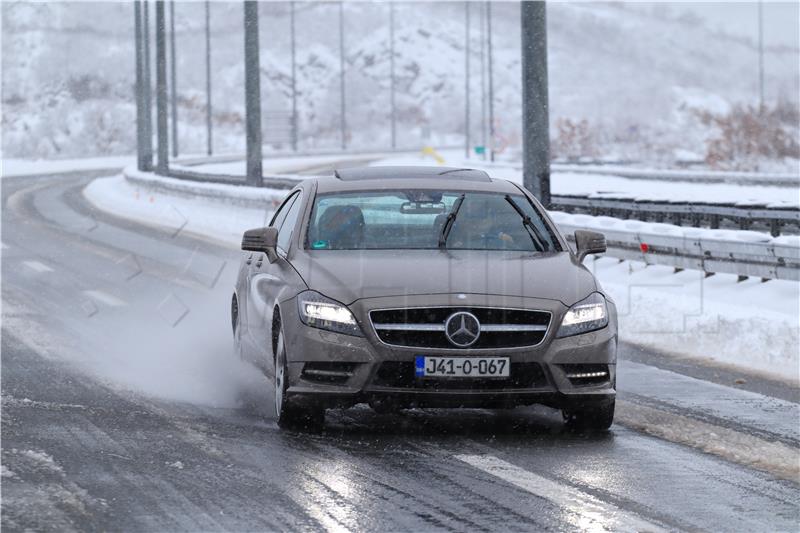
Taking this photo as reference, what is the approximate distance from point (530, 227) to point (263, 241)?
161 cm

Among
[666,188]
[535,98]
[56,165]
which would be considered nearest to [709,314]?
[535,98]

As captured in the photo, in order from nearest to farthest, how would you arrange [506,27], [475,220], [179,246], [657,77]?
[475,220] < [179,246] < [657,77] < [506,27]

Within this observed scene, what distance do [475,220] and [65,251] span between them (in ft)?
47.1

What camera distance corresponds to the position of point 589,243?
29.3ft

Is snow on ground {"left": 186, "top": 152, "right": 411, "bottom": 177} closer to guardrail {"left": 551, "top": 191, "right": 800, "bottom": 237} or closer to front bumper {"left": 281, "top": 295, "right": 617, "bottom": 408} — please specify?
guardrail {"left": 551, "top": 191, "right": 800, "bottom": 237}

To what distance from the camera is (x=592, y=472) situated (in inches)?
272

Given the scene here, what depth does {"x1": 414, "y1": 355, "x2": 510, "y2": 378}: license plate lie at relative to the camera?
296 inches

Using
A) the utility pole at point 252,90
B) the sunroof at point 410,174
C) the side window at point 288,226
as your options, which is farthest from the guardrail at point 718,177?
the side window at point 288,226

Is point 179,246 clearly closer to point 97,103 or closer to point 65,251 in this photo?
point 65,251

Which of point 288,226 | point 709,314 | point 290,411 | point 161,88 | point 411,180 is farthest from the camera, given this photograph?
point 161,88

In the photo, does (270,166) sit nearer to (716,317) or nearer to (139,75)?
(139,75)

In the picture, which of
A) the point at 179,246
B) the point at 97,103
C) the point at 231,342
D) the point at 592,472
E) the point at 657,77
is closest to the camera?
the point at 592,472

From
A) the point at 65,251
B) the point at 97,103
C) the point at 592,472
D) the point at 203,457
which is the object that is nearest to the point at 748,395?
the point at 592,472

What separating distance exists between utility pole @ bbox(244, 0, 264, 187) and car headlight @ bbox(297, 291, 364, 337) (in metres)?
22.8
